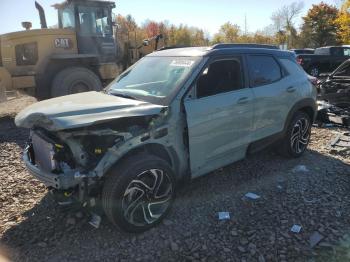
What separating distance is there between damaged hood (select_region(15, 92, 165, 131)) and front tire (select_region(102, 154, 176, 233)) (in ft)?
1.58

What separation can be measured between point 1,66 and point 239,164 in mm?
7673

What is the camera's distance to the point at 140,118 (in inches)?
139

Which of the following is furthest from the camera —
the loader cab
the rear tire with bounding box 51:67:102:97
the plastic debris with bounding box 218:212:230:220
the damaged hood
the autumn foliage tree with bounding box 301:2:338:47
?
the autumn foliage tree with bounding box 301:2:338:47

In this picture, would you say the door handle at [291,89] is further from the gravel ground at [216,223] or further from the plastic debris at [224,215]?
the plastic debris at [224,215]

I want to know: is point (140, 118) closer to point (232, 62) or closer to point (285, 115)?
point (232, 62)

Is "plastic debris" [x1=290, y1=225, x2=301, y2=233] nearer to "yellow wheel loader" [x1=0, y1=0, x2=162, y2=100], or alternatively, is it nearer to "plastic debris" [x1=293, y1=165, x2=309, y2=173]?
"plastic debris" [x1=293, y1=165, x2=309, y2=173]

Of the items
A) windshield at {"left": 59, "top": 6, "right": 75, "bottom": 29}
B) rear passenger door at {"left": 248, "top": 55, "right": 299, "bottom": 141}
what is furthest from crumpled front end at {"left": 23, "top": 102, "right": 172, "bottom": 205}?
windshield at {"left": 59, "top": 6, "right": 75, "bottom": 29}

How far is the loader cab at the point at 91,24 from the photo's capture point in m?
10.1

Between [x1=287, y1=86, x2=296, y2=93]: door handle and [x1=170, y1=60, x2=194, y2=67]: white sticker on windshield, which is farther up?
[x1=170, y1=60, x2=194, y2=67]: white sticker on windshield

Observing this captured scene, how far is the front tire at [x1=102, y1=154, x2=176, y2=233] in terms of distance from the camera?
333 cm

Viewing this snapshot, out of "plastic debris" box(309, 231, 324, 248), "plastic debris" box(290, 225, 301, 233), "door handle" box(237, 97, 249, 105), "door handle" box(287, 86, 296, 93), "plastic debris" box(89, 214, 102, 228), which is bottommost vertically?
"plastic debris" box(309, 231, 324, 248)

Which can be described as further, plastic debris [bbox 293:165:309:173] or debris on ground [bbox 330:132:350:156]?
debris on ground [bbox 330:132:350:156]

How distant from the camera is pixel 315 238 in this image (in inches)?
137

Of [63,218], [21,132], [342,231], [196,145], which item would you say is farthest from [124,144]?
[21,132]
